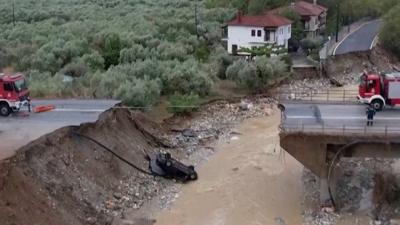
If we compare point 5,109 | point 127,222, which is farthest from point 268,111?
point 127,222

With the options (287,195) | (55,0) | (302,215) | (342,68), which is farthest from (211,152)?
(55,0)

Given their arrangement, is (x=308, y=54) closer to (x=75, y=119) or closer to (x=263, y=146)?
(x=263, y=146)

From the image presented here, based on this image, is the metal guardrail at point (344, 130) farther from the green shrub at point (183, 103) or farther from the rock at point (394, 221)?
the green shrub at point (183, 103)

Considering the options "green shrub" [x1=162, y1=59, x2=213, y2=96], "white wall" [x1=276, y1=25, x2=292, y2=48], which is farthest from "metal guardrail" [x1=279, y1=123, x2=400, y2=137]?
"white wall" [x1=276, y1=25, x2=292, y2=48]

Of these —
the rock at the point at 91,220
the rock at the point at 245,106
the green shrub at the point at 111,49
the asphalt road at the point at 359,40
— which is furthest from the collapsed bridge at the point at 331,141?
the asphalt road at the point at 359,40

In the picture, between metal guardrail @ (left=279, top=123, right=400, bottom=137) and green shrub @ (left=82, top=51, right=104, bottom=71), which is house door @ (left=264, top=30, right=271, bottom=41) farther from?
metal guardrail @ (left=279, top=123, right=400, bottom=137)

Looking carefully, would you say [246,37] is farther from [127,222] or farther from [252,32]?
[127,222]
